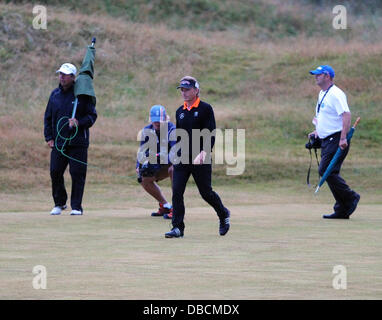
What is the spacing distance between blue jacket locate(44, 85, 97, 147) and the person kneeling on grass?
3.95 ft

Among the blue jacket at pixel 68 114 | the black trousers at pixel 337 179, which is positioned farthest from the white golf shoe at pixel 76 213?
the black trousers at pixel 337 179

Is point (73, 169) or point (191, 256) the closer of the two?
point (191, 256)

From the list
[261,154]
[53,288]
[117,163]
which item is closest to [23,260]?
[53,288]

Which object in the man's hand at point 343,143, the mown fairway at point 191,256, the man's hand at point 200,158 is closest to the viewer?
the mown fairway at point 191,256

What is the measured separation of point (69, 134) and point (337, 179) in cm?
442

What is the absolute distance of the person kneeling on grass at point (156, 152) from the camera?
13.8 metres

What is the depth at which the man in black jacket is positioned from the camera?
14.6 m

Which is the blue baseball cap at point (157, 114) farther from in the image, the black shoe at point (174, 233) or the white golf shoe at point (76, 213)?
the black shoe at point (174, 233)

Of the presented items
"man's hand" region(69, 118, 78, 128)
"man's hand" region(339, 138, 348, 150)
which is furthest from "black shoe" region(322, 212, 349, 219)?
"man's hand" region(69, 118, 78, 128)

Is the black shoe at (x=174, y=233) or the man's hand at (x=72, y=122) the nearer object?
the black shoe at (x=174, y=233)

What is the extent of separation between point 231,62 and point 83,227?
83.4 feet

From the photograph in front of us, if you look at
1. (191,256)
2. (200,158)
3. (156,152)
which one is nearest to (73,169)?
(156,152)

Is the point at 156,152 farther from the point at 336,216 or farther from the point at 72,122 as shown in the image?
the point at 336,216

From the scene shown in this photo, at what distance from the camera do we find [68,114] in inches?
577
